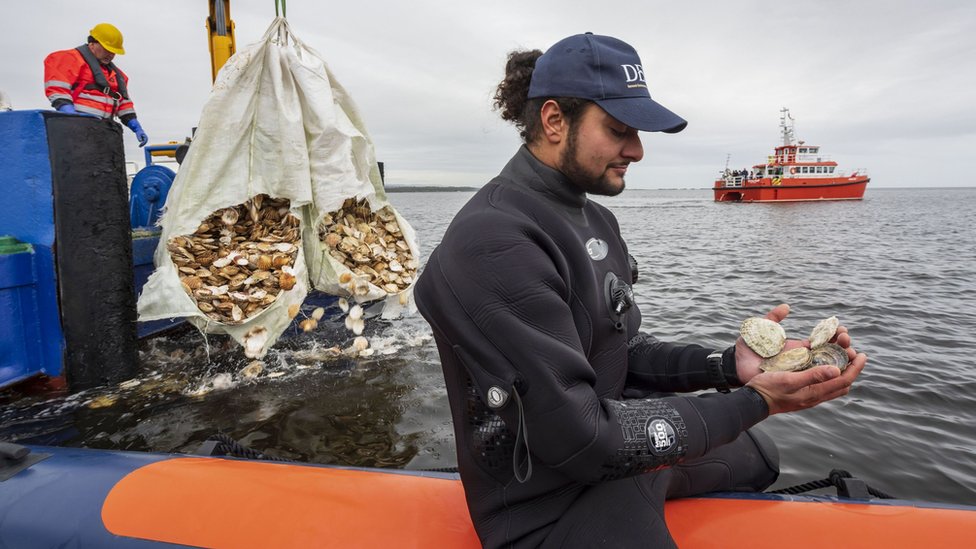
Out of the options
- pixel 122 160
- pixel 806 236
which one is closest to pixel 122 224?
pixel 122 160

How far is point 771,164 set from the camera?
51.4 metres

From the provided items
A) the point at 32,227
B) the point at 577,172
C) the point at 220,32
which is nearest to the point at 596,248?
the point at 577,172

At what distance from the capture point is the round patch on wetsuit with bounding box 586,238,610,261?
190 cm

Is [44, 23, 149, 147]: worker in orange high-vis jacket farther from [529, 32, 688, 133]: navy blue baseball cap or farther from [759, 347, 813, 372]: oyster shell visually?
[759, 347, 813, 372]: oyster shell

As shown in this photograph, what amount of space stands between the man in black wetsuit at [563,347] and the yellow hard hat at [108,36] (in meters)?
7.71


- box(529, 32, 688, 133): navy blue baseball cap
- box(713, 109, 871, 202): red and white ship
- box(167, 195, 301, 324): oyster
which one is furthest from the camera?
box(713, 109, 871, 202): red and white ship

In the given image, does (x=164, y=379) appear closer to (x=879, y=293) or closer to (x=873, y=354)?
(x=873, y=354)

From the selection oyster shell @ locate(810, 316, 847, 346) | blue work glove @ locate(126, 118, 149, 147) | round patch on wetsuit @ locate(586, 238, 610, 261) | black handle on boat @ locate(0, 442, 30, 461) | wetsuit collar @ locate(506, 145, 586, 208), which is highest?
blue work glove @ locate(126, 118, 149, 147)

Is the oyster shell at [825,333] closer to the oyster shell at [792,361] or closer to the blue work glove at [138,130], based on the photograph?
the oyster shell at [792,361]


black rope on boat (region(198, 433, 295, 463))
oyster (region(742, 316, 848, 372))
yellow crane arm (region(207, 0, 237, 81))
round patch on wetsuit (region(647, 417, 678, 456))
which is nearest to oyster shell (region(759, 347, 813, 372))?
oyster (region(742, 316, 848, 372))

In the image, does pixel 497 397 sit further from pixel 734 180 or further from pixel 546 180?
pixel 734 180

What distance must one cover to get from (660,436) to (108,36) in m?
8.82

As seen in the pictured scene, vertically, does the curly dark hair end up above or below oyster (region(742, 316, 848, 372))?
above

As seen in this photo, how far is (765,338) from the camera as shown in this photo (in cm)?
204
